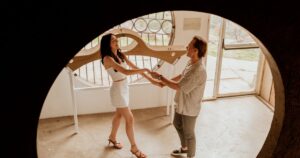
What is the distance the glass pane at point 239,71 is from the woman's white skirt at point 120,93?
2.69 metres

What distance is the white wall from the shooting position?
5.92 m

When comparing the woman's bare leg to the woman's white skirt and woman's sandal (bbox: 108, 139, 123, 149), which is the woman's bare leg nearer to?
woman's sandal (bbox: 108, 139, 123, 149)

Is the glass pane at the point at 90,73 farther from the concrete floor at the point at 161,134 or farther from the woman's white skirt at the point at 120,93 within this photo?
the woman's white skirt at the point at 120,93

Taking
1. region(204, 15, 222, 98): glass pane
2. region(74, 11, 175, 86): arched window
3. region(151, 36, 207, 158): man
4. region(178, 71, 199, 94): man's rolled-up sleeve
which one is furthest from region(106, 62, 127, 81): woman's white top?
region(204, 15, 222, 98): glass pane

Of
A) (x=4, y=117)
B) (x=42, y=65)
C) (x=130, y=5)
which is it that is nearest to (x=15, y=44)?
(x=42, y=65)

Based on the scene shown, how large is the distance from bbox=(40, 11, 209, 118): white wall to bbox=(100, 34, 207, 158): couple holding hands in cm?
110

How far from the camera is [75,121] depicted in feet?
18.7

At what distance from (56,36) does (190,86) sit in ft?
8.20

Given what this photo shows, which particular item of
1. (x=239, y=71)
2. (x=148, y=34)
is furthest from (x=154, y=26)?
(x=239, y=71)

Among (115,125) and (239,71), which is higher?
(239,71)

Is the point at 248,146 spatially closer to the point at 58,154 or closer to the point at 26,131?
the point at 58,154

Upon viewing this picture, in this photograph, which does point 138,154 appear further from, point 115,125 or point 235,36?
point 235,36

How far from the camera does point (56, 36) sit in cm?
188

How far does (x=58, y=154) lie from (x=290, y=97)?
3.67m
